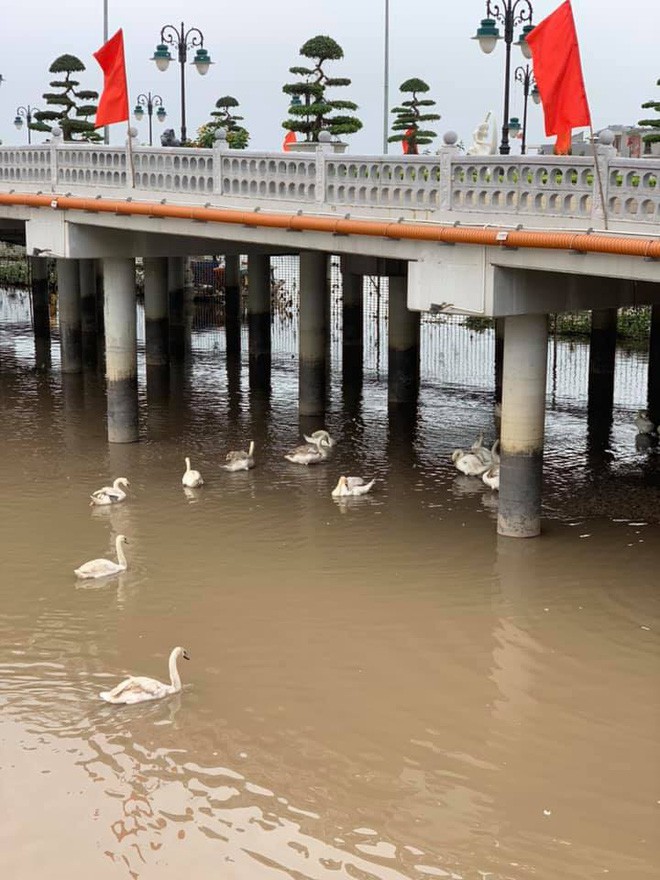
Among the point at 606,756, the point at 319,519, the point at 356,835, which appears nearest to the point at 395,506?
the point at 319,519

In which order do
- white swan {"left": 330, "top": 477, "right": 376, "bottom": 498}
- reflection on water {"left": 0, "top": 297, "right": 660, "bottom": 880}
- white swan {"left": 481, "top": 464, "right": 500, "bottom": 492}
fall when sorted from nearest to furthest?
reflection on water {"left": 0, "top": 297, "right": 660, "bottom": 880} < white swan {"left": 330, "top": 477, "right": 376, "bottom": 498} < white swan {"left": 481, "top": 464, "right": 500, "bottom": 492}

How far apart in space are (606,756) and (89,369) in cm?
2515

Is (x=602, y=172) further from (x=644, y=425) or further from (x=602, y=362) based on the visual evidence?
(x=602, y=362)

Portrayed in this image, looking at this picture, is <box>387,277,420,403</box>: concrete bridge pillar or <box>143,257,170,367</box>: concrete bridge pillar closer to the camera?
<box>387,277,420,403</box>: concrete bridge pillar

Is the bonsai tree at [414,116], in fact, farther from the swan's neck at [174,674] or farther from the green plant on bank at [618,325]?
the swan's neck at [174,674]

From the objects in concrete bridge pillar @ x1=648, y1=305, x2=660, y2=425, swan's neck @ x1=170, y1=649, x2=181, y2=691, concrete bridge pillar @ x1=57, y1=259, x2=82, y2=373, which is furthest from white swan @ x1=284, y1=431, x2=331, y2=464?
concrete bridge pillar @ x1=57, y1=259, x2=82, y2=373

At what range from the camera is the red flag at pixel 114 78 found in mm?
21922

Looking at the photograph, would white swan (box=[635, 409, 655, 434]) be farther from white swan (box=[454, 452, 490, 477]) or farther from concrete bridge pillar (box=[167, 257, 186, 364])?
concrete bridge pillar (box=[167, 257, 186, 364])

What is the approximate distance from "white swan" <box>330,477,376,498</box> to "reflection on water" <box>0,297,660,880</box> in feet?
0.56

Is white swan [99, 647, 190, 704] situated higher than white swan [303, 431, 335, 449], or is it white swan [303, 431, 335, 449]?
white swan [303, 431, 335, 449]

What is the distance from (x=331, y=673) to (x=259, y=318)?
21.3 m

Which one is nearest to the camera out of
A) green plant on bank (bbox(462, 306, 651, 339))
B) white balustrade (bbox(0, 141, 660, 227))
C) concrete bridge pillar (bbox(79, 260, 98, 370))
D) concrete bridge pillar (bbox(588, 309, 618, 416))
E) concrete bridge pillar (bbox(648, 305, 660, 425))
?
white balustrade (bbox(0, 141, 660, 227))

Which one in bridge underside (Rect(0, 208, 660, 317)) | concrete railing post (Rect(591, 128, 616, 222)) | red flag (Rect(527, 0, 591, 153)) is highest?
red flag (Rect(527, 0, 591, 153))

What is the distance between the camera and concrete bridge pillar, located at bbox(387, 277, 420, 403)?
27.8 m
